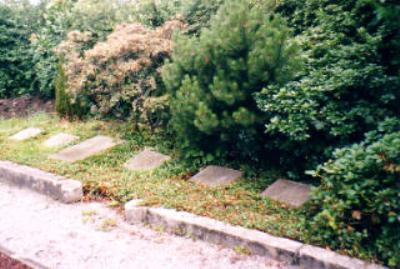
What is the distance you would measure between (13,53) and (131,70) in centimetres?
473

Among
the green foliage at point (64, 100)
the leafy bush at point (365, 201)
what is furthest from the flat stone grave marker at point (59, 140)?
the leafy bush at point (365, 201)

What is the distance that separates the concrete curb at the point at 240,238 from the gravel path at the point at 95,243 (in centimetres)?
8

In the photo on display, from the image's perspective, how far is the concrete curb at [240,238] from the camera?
345 centimetres

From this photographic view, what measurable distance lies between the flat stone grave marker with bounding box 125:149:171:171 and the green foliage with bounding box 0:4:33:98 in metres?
5.03

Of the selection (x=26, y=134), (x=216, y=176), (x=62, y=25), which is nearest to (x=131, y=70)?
(x=216, y=176)

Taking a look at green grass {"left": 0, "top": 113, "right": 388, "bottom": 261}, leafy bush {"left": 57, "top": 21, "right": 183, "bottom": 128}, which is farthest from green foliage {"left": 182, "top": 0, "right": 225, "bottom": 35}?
green grass {"left": 0, "top": 113, "right": 388, "bottom": 261}

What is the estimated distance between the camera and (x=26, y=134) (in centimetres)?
779

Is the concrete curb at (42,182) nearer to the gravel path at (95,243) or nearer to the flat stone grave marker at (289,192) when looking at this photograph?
the gravel path at (95,243)

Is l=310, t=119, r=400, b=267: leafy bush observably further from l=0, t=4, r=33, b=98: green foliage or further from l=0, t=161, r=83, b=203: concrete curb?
l=0, t=4, r=33, b=98: green foliage

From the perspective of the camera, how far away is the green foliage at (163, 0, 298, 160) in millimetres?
4957

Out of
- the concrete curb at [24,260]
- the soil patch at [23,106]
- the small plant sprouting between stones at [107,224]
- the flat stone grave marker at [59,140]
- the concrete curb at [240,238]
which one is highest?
the soil patch at [23,106]

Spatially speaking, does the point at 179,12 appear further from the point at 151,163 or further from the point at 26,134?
the point at 26,134

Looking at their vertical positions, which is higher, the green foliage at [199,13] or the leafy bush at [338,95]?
the green foliage at [199,13]

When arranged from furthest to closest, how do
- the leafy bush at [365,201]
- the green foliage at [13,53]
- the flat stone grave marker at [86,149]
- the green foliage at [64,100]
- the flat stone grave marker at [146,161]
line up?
the green foliage at [13,53] < the green foliage at [64,100] < the flat stone grave marker at [86,149] < the flat stone grave marker at [146,161] < the leafy bush at [365,201]
